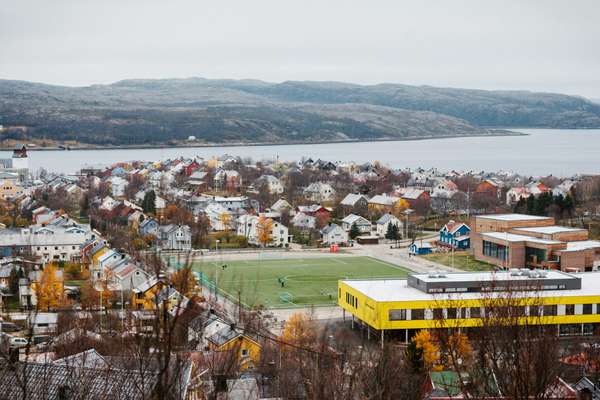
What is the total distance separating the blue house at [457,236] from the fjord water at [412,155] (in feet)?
77.8

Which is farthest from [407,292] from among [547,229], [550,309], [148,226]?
[148,226]

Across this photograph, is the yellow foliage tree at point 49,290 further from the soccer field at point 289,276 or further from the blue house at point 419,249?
the blue house at point 419,249

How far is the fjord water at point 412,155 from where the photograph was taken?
4288 centimetres

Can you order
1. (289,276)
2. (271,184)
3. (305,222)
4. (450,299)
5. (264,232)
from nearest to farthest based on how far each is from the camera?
1. (450,299)
2. (289,276)
3. (264,232)
4. (305,222)
5. (271,184)

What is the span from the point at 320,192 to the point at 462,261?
32.5 feet

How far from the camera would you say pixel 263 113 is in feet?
233

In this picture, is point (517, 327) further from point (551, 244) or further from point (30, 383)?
point (551, 244)

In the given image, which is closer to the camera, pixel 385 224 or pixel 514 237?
pixel 514 237

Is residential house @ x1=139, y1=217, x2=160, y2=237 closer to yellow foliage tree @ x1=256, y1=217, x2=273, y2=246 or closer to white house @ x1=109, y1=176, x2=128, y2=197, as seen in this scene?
yellow foliage tree @ x1=256, y1=217, x2=273, y2=246

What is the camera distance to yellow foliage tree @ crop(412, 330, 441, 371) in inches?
267

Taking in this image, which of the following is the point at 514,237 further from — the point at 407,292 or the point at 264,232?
the point at 407,292

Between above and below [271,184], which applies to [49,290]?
above

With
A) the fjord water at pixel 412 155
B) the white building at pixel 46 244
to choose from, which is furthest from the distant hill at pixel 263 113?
the white building at pixel 46 244

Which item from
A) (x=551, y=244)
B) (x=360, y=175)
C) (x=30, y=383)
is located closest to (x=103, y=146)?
(x=360, y=175)
